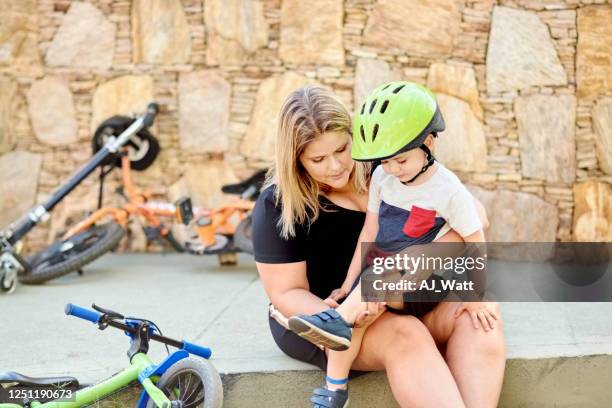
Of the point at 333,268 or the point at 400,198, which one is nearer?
the point at 400,198

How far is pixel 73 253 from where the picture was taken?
4.75 m

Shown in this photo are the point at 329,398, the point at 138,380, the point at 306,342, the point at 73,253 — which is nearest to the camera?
the point at 329,398

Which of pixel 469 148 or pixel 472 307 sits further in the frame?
pixel 469 148

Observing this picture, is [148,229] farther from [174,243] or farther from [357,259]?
[357,259]

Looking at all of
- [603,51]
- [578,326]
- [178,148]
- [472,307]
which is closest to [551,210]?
[603,51]

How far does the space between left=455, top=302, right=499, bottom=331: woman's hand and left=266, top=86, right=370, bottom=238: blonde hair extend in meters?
0.60

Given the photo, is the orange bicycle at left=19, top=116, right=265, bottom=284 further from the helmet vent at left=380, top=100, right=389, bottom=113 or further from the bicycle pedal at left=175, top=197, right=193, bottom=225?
the helmet vent at left=380, top=100, right=389, bottom=113

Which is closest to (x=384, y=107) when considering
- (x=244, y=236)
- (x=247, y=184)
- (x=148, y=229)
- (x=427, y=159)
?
(x=427, y=159)

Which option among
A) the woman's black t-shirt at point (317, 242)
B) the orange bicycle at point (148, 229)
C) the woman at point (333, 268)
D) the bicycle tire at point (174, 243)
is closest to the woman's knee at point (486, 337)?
the woman at point (333, 268)

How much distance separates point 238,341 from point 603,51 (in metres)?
3.21

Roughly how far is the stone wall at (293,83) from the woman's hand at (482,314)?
272 cm

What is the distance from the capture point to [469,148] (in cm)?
519

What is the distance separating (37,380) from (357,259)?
3.60 ft

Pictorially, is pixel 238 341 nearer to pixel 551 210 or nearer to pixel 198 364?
pixel 198 364
